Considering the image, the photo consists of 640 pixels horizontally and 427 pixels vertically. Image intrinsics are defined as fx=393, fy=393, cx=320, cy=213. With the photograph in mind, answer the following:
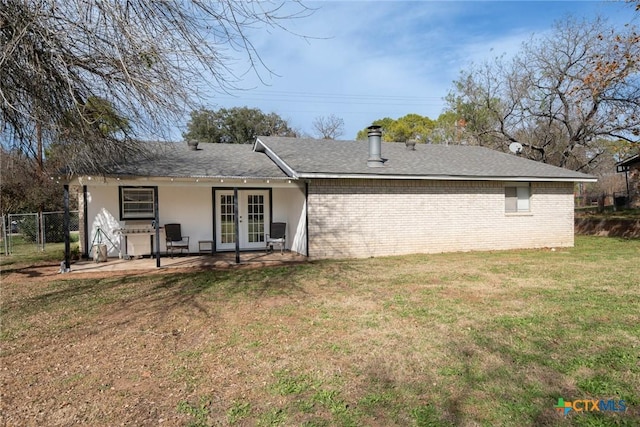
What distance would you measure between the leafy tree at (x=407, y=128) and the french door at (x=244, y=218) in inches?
1083

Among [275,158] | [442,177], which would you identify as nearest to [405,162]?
[442,177]

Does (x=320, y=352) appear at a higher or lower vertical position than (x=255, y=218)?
lower

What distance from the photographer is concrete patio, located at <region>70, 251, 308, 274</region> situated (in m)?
9.77

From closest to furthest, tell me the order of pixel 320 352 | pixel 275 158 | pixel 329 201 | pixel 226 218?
1. pixel 320 352
2. pixel 329 201
3. pixel 226 218
4. pixel 275 158

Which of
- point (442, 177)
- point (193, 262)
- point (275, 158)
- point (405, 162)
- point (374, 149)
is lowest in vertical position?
point (193, 262)

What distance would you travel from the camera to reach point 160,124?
230 inches

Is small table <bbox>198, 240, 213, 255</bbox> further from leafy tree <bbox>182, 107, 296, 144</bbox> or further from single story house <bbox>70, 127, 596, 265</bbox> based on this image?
leafy tree <bbox>182, 107, 296, 144</bbox>

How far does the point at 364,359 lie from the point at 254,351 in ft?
4.03

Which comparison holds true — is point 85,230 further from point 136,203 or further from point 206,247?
point 206,247

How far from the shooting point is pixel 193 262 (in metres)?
10.6

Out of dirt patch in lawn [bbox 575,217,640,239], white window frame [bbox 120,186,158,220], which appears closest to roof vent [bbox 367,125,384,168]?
white window frame [bbox 120,186,158,220]

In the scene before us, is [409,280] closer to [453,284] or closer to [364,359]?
[453,284]

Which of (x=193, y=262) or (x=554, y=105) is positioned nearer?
(x=193, y=262)

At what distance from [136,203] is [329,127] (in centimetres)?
2894
